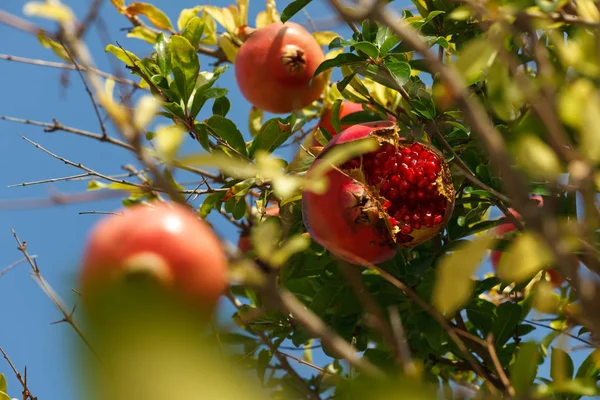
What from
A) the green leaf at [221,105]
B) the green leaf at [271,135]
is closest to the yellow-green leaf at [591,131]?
the green leaf at [271,135]

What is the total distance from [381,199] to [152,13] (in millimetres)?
1453

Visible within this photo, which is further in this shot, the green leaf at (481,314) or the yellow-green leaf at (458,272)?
the green leaf at (481,314)

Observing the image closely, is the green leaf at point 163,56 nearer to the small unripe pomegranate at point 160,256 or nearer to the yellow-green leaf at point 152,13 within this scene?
the yellow-green leaf at point 152,13

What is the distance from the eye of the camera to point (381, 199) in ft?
5.74

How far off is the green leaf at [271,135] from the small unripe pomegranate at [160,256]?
43.6 inches

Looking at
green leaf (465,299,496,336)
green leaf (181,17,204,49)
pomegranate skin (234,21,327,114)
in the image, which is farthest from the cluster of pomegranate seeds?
green leaf (181,17,204,49)

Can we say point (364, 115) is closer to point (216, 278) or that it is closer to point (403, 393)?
point (216, 278)

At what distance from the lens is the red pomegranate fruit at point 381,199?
1634 mm

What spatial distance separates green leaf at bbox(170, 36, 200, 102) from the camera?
6.63 feet

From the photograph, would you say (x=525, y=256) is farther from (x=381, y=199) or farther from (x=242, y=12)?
(x=242, y=12)

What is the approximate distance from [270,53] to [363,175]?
2.85ft

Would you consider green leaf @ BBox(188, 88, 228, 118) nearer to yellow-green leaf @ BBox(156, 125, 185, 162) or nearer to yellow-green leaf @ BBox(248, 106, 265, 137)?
yellow-green leaf @ BBox(248, 106, 265, 137)

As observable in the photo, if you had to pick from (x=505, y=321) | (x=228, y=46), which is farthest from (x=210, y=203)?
(x=505, y=321)

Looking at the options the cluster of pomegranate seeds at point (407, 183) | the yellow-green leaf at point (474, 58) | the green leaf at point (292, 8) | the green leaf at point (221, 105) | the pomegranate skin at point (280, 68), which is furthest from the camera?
the pomegranate skin at point (280, 68)
